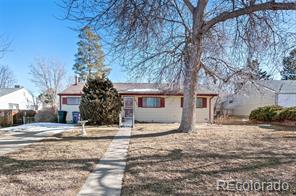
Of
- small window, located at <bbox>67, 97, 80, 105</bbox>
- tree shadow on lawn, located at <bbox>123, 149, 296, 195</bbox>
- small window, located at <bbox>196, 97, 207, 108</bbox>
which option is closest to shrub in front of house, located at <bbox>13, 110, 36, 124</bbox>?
small window, located at <bbox>67, 97, 80, 105</bbox>

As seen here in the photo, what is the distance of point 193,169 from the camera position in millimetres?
6820

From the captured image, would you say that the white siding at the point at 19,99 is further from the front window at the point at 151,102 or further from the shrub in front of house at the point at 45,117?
the front window at the point at 151,102

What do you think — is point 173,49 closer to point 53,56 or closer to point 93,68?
point 93,68

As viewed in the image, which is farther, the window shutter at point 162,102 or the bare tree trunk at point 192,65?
the window shutter at point 162,102

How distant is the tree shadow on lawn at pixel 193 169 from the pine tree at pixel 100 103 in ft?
35.8

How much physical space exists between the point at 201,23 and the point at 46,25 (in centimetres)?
654

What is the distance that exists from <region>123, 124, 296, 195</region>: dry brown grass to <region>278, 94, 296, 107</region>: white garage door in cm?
2440

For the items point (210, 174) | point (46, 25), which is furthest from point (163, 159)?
point (46, 25)

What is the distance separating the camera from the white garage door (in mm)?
32906

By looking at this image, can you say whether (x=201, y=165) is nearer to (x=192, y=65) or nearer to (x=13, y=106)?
(x=192, y=65)

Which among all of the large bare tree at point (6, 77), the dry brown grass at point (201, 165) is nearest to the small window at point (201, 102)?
the dry brown grass at point (201, 165)

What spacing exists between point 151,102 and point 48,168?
16.7m

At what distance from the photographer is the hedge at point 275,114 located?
18359 millimetres

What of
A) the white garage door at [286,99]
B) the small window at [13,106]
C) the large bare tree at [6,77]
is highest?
the large bare tree at [6,77]
